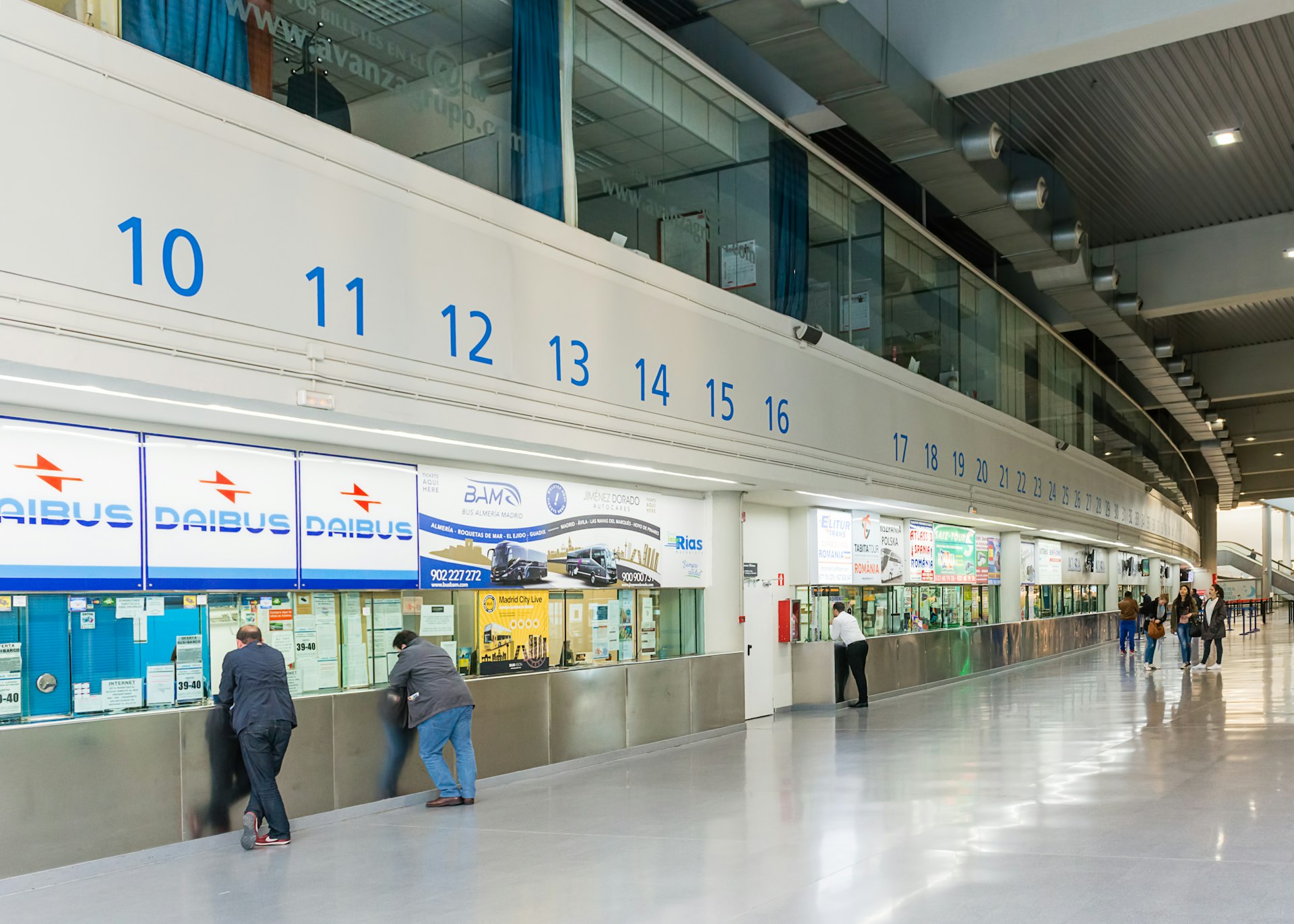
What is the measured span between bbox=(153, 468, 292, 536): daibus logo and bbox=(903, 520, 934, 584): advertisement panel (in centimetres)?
1260

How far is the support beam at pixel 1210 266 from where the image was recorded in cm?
1942

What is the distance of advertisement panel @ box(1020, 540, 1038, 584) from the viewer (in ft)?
80.1

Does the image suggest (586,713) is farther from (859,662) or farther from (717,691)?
(859,662)

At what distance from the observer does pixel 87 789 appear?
6.83 meters

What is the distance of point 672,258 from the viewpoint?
11555mm

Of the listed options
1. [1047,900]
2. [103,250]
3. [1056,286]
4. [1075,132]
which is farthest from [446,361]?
[1056,286]

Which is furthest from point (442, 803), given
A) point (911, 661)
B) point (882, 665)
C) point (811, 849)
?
point (911, 661)

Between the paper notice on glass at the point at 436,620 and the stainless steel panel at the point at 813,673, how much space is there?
7.40 m

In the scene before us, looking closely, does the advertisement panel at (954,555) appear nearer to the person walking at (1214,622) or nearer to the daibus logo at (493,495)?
the person walking at (1214,622)

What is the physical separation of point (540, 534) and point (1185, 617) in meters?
16.7

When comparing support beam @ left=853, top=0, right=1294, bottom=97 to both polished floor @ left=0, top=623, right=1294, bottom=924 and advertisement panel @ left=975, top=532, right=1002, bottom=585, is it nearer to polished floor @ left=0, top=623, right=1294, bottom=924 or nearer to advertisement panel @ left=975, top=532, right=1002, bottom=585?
polished floor @ left=0, top=623, right=1294, bottom=924

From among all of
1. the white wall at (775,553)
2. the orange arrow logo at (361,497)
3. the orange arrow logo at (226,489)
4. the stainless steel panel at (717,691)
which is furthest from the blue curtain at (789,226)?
the orange arrow logo at (226,489)

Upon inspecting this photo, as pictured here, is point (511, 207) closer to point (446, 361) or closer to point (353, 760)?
point (446, 361)

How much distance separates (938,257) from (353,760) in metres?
13.2
